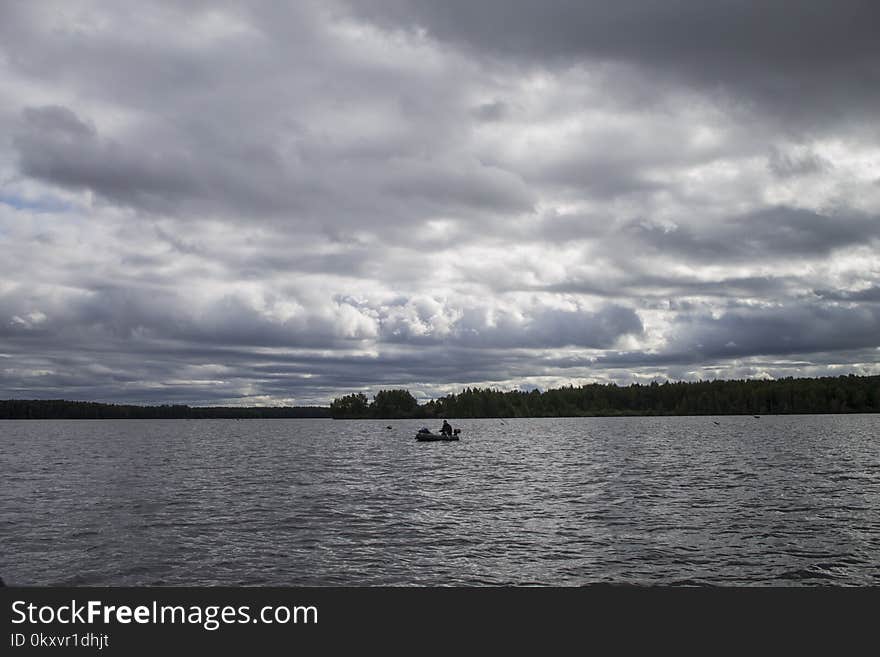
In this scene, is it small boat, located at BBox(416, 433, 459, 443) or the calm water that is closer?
the calm water

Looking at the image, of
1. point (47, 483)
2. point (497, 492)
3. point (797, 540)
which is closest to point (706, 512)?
point (797, 540)

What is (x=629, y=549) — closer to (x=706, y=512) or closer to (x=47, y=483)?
(x=706, y=512)

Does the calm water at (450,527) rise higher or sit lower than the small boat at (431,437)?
higher

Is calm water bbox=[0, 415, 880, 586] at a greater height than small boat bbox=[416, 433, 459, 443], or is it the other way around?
calm water bbox=[0, 415, 880, 586]

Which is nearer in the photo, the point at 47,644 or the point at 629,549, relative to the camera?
the point at 47,644

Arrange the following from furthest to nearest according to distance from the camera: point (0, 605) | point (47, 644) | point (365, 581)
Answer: point (365, 581) → point (0, 605) → point (47, 644)

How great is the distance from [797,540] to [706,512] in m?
8.34

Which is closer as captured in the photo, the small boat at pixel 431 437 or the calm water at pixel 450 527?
the calm water at pixel 450 527

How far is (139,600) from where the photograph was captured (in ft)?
52.4

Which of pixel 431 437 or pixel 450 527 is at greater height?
pixel 450 527

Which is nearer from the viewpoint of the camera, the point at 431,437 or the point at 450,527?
the point at 450,527

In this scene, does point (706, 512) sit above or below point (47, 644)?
below

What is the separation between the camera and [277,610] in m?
15.8

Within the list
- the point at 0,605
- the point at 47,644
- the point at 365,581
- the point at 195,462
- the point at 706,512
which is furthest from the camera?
the point at 195,462
